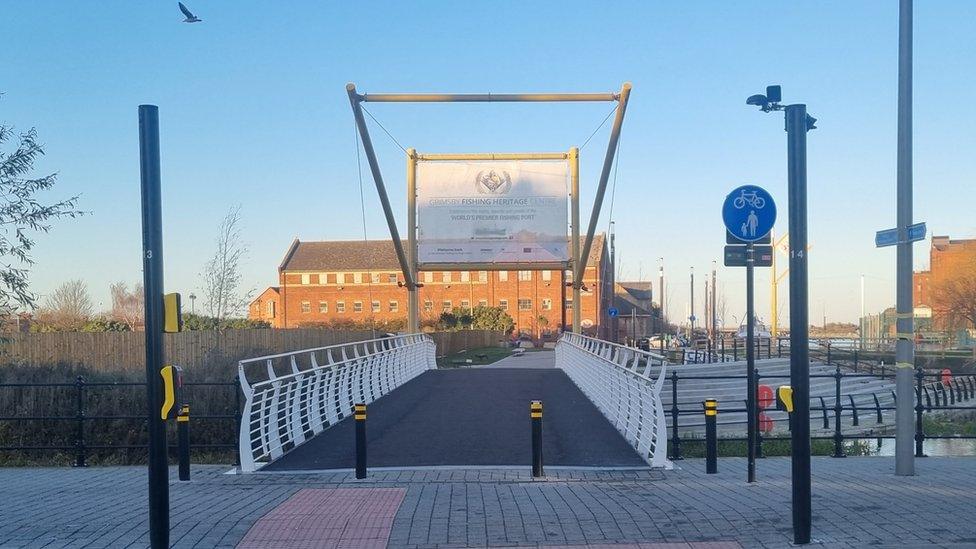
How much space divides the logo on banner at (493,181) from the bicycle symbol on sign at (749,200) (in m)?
19.9

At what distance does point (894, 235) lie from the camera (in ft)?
38.3

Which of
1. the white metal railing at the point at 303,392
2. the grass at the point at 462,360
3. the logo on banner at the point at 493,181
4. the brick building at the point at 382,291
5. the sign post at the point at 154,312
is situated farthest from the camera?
the brick building at the point at 382,291

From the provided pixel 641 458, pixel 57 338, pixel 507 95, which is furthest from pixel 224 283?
pixel 641 458


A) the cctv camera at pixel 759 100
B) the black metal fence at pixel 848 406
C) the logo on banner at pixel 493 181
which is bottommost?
the black metal fence at pixel 848 406

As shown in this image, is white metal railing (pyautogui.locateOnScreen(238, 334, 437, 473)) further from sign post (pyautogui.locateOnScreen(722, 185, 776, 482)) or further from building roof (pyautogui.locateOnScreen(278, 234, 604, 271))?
building roof (pyautogui.locateOnScreen(278, 234, 604, 271))

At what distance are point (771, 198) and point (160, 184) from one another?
6.93m

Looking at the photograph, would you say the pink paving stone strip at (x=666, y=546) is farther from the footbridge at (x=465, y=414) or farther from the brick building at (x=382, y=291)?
the brick building at (x=382, y=291)

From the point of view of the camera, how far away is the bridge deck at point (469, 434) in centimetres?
1266

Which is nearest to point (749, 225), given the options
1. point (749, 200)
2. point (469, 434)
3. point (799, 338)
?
point (749, 200)

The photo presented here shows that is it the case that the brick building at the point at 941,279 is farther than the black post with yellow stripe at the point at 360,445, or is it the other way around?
the brick building at the point at 941,279

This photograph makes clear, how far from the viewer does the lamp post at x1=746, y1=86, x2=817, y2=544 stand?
7.75 metres

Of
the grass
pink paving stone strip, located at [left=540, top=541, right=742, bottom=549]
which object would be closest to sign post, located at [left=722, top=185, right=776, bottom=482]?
pink paving stone strip, located at [left=540, top=541, right=742, bottom=549]

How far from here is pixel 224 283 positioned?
1265 inches

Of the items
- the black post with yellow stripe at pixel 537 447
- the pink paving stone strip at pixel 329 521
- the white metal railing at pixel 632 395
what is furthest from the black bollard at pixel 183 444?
the white metal railing at pixel 632 395
